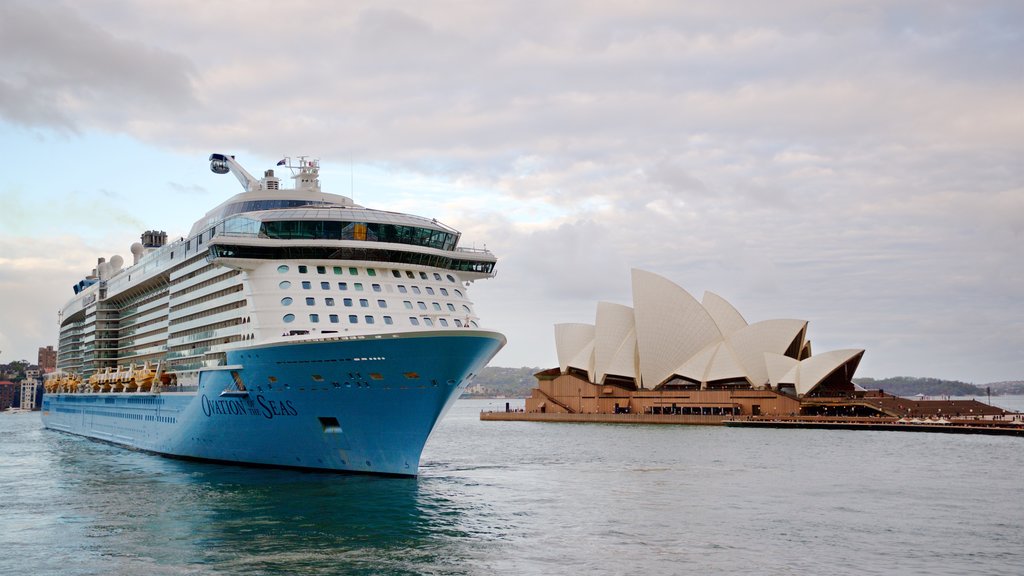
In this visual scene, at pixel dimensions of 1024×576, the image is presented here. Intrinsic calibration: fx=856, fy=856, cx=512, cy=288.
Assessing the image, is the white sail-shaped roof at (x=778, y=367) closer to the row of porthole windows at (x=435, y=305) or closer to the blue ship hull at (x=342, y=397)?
the row of porthole windows at (x=435, y=305)

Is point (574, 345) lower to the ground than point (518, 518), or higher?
higher

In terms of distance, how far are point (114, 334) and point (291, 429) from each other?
96.2ft

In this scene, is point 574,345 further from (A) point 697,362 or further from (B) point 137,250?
(B) point 137,250

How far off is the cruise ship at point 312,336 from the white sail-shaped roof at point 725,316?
60.9m

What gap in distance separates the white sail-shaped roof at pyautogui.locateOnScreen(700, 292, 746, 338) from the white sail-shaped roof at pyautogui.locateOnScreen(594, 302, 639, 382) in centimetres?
895

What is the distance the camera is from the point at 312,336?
2764 cm

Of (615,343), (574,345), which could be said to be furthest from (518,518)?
(574,345)

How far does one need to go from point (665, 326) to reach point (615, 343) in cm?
678

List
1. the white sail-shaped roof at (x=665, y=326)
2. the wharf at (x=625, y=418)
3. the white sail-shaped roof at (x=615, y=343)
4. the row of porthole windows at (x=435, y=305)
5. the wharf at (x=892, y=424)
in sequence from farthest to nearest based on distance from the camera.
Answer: the white sail-shaped roof at (x=615, y=343) < the white sail-shaped roof at (x=665, y=326) < the wharf at (x=625, y=418) < the wharf at (x=892, y=424) < the row of porthole windows at (x=435, y=305)

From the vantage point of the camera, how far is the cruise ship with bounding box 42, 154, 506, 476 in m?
27.5

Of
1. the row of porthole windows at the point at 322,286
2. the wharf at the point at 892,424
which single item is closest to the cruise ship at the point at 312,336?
the row of porthole windows at the point at 322,286

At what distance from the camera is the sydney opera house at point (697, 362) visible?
87625 millimetres

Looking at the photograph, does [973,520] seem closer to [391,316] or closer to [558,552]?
[558,552]

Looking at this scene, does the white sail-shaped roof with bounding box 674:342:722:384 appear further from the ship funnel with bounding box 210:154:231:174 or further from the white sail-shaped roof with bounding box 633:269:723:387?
the ship funnel with bounding box 210:154:231:174
